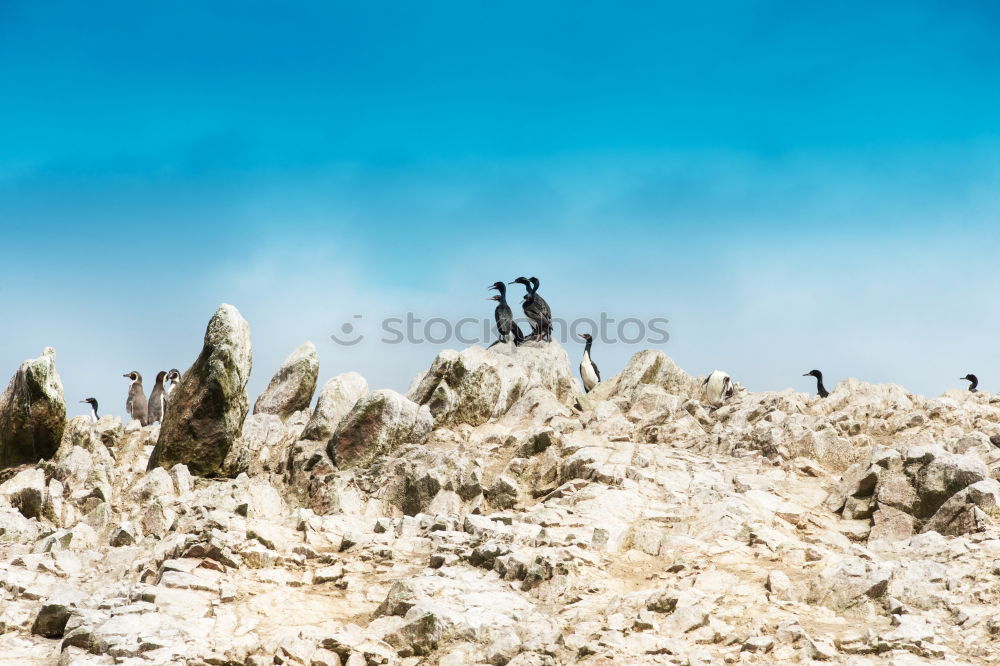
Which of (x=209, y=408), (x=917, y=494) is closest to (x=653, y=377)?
(x=917, y=494)

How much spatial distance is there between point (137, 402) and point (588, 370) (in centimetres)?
1706

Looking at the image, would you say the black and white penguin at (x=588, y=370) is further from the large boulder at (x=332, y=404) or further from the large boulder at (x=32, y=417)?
the large boulder at (x=32, y=417)

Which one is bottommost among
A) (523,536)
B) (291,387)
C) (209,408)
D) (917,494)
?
(523,536)

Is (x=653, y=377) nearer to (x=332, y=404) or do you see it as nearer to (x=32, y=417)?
(x=332, y=404)

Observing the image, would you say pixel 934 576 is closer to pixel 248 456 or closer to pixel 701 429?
pixel 701 429

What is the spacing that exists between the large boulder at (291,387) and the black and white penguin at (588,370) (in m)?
11.2

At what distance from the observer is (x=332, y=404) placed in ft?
82.6

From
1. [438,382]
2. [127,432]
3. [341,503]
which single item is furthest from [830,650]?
[127,432]

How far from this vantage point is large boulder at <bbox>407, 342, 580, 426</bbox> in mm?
25281

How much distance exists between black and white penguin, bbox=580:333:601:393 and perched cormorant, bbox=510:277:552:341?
3793mm

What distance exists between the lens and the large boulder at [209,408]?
22828mm

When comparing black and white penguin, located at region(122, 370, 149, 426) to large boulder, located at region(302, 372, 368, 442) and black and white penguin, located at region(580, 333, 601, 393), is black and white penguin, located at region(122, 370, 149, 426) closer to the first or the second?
large boulder, located at region(302, 372, 368, 442)

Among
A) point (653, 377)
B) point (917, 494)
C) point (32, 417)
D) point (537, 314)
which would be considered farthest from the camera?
point (537, 314)

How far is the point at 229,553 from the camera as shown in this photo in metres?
13.8
